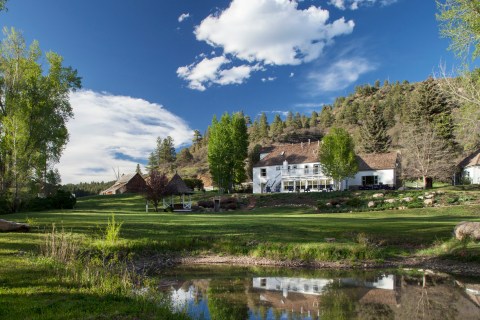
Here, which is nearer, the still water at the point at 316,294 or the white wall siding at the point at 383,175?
the still water at the point at 316,294

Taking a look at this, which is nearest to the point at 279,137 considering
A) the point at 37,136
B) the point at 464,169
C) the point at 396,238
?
the point at 464,169

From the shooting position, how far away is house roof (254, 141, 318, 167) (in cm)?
6335

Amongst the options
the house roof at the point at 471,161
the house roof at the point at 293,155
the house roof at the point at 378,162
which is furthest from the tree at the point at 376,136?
the house roof at the point at 471,161

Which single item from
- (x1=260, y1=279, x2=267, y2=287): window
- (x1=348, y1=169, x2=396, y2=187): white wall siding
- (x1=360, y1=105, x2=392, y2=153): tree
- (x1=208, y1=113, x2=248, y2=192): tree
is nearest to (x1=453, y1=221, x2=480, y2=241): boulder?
(x1=260, y1=279, x2=267, y2=287): window

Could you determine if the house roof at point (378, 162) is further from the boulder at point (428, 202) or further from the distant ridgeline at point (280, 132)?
the distant ridgeline at point (280, 132)

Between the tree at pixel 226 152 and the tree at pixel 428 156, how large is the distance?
27479 mm

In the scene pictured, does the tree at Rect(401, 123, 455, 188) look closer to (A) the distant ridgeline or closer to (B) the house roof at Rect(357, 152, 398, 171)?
(B) the house roof at Rect(357, 152, 398, 171)

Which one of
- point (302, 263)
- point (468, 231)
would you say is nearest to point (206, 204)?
point (302, 263)

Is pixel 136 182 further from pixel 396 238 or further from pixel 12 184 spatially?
pixel 396 238

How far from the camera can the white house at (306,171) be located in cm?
5691

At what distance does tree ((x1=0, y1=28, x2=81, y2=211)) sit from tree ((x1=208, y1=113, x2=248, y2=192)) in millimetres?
28154

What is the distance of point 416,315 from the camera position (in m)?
9.59

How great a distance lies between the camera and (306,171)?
6241 centimetres

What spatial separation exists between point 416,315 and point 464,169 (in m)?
60.9
